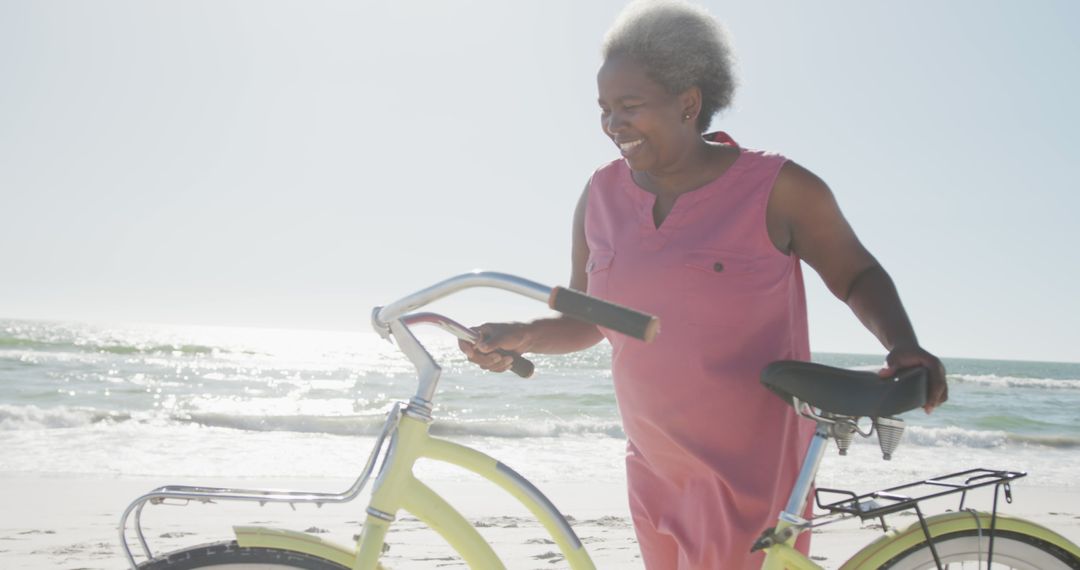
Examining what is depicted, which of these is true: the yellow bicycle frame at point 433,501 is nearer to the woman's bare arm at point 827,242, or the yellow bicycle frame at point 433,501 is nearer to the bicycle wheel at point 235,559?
the bicycle wheel at point 235,559

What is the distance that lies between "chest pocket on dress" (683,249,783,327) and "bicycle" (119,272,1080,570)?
169 mm

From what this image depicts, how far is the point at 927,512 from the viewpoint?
6.35m

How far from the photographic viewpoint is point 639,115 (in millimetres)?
1603

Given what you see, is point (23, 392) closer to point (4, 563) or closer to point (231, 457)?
point (231, 457)

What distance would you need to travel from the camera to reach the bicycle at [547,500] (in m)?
1.20

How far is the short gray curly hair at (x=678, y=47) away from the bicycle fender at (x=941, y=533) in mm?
822

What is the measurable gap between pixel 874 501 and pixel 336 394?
1461 cm

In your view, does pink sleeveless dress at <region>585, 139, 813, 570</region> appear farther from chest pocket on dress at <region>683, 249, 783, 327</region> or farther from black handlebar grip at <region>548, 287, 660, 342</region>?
black handlebar grip at <region>548, 287, 660, 342</region>

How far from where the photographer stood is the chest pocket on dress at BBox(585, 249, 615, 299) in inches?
67.6

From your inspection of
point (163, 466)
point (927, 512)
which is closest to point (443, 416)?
point (163, 466)

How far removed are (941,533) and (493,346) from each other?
2.68 ft

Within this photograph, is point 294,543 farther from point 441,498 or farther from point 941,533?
point 941,533

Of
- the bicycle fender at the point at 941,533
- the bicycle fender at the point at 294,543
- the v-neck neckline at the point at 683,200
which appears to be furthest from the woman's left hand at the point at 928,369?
the bicycle fender at the point at 294,543

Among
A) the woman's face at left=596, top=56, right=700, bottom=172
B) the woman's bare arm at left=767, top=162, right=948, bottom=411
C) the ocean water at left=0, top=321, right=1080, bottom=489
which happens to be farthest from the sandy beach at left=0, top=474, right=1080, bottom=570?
the woman's face at left=596, top=56, right=700, bottom=172
